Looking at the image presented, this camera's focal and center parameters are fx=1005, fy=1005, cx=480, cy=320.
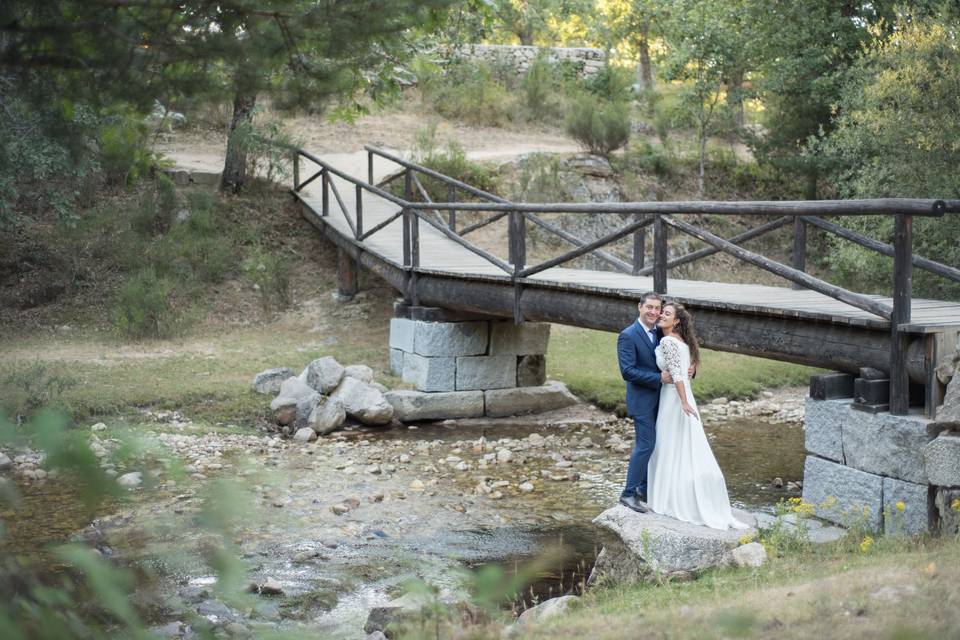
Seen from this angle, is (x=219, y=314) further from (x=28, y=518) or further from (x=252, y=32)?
(x=252, y=32)

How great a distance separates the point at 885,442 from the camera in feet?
20.2

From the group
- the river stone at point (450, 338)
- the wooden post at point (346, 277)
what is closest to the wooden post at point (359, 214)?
the wooden post at point (346, 277)

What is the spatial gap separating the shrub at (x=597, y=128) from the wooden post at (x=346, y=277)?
702 centimetres

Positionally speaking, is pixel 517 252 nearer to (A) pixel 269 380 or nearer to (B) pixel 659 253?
(B) pixel 659 253

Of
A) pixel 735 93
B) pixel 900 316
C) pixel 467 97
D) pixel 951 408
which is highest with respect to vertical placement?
pixel 467 97

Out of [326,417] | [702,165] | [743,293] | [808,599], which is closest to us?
[808,599]

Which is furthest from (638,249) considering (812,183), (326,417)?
→ (812,183)

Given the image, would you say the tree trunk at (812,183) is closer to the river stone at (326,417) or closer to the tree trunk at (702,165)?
the tree trunk at (702,165)

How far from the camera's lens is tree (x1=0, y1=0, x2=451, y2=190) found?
14.0 ft

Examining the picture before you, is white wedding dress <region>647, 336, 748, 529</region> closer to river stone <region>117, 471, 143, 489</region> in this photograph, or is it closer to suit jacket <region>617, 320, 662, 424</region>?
suit jacket <region>617, 320, 662, 424</region>

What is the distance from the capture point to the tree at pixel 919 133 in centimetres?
1233

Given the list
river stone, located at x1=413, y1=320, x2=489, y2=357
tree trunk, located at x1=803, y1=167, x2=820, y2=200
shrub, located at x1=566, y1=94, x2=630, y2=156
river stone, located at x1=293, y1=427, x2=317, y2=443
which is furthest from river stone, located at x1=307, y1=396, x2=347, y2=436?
tree trunk, located at x1=803, y1=167, x2=820, y2=200

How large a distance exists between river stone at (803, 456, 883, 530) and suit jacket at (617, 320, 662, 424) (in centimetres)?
116

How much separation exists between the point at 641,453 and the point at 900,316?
1.81 m
